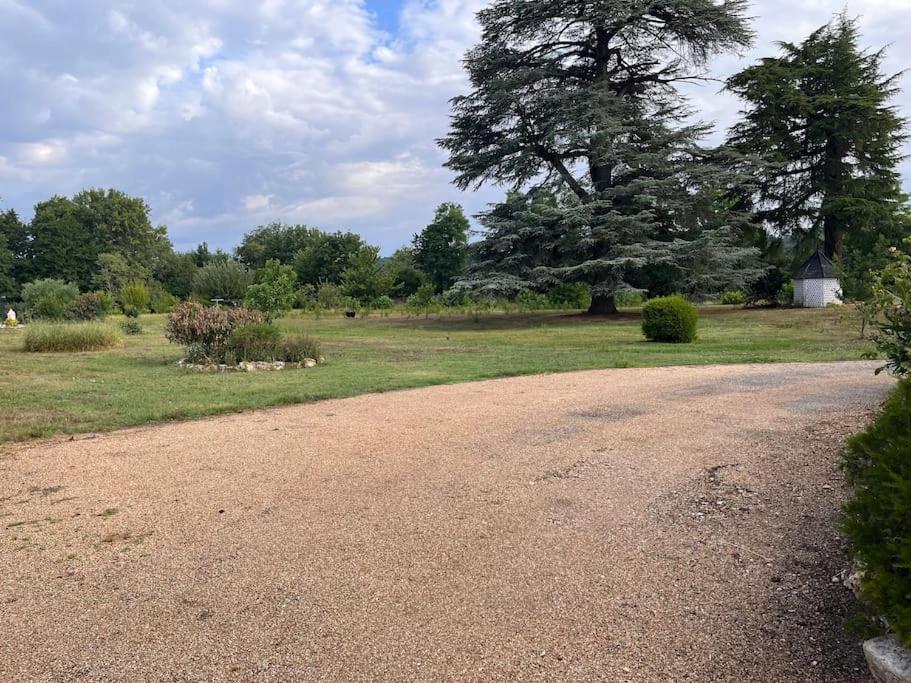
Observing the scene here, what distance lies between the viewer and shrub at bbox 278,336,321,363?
12062 millimetres

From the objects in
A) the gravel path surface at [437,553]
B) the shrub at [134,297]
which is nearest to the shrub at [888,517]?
the gravel path surface at [437,553]

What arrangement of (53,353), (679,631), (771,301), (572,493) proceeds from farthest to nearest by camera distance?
1. (771,301)
2. (53,353)
3. (572,493)
4. (679,631)

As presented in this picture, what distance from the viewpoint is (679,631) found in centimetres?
254

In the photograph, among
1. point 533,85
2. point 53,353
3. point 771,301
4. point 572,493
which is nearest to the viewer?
point 572,493

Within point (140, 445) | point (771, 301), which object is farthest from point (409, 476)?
point (771, 301)

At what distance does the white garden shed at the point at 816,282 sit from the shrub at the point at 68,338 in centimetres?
2323

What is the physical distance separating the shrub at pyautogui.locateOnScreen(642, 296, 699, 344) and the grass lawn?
0.43m

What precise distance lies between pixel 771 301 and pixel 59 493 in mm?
27875

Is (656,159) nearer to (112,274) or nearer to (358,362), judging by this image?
(358,362)

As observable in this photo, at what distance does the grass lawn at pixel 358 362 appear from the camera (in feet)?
24.9

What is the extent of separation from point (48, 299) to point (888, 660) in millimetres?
28430

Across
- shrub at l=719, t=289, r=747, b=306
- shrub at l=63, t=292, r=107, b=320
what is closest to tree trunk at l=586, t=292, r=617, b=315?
shrub at l=719, t=289, r=747, b=306

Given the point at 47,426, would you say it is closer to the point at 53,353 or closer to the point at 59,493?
the point at 59,493

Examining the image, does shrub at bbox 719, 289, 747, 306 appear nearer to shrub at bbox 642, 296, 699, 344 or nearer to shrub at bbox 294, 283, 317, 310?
shrub at bbox 642, 296, 699, 344
